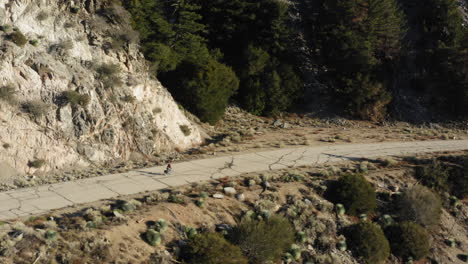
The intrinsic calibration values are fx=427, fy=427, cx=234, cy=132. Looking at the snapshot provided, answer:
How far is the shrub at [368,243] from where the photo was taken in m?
16.5

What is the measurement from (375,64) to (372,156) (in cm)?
1501

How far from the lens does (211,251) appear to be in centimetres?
1295

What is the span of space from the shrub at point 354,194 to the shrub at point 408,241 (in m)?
1.49

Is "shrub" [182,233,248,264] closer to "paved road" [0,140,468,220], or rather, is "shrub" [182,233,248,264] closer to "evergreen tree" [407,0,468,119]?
"paved road" [0,140,468,220]

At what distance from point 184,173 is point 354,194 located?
760 cm

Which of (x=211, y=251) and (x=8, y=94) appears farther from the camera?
(x=8, y=94)

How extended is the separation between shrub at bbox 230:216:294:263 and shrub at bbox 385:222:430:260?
204 inches

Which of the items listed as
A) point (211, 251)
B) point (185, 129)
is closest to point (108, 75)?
point (185, 129)

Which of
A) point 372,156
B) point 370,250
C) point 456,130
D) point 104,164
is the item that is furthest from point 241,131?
point 456,130

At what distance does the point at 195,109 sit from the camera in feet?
98.1

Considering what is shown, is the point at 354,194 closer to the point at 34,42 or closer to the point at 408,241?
the point at 408,241

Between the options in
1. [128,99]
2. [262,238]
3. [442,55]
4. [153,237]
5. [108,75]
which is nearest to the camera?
[153,237]

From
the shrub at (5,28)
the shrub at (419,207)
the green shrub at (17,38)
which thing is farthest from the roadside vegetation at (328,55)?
the shrub at (419,207)

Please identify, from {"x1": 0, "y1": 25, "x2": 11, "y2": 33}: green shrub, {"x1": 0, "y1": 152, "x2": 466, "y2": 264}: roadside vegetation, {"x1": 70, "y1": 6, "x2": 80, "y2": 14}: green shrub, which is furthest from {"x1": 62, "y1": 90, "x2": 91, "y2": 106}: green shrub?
{"x1": 0, "y1": 152, "x2": 466, "y2": 264}: roadside vegetation
